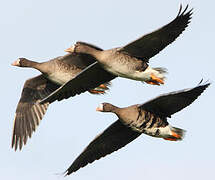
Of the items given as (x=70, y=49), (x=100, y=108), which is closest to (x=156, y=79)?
(x=100, y=108)

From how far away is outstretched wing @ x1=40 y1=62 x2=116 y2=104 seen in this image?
17.5 metres

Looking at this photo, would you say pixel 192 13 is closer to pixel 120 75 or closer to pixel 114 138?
pixel 120 75

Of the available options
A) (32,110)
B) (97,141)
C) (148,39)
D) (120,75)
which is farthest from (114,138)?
(32,110)

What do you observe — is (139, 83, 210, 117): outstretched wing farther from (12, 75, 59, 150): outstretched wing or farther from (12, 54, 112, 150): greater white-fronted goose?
(12, 75, 59, 150): outstretched wing

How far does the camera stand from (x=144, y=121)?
16.0 m

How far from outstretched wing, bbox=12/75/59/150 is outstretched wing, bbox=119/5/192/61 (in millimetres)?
4756

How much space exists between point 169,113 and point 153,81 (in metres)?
1.07

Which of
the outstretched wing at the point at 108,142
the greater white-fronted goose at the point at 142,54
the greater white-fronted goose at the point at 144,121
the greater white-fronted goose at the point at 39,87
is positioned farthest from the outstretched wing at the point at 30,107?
the greater white-fronted goose at the point at 142,54

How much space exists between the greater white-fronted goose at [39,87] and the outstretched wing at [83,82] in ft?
3.64

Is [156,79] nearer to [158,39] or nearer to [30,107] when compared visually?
[158,39]

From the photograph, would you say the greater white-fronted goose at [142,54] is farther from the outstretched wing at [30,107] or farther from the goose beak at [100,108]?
the outstretched wing at [30,107]

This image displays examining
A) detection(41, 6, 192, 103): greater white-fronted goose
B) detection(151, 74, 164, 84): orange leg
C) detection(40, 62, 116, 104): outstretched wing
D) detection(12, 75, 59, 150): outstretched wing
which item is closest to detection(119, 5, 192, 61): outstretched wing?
detection(41, 6, 192, 103): greater white-fronted goose

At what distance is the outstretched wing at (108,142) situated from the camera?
17047 millimetres

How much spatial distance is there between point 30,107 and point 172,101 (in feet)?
20.9
